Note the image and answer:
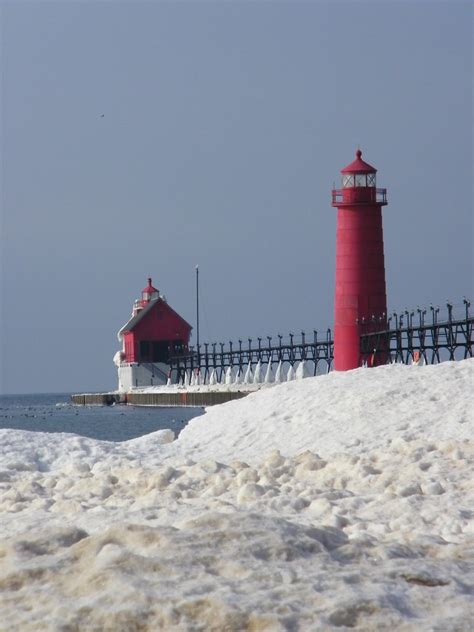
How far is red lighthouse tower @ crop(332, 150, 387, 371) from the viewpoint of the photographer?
132ft

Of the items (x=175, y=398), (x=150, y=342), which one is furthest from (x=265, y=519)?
(x=150, y=342)

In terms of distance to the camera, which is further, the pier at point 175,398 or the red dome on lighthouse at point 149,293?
the red dome on lighthouse at point 149,293

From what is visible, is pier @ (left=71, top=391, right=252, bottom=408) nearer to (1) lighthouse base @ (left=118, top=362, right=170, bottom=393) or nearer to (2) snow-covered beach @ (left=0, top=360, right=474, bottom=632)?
(1) lighthouse base @ (left=118, top=362, right=170, bottom=393)

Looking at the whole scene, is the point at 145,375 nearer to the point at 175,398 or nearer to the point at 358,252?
the point at 175,398

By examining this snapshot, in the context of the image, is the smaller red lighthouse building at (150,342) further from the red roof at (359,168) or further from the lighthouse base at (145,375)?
the red roof at (359,168)

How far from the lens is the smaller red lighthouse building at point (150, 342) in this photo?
80.1 m

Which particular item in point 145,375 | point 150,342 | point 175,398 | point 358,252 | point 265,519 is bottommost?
point 175,398

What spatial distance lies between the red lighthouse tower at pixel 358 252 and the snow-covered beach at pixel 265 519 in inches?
1054

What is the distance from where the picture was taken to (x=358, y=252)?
131 feet

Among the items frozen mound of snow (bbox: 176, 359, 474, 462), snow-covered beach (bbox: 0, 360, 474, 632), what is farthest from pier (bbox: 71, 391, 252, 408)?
snow-covered beach (bbox: 0, 360, 474, 632)

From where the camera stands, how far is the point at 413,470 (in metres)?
8.77

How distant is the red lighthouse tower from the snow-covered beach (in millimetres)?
26772

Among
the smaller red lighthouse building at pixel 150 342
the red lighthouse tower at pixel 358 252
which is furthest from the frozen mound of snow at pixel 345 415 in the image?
the smaller red lighthouse building at pixel 150 342

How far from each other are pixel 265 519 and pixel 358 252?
3439 centimetres
